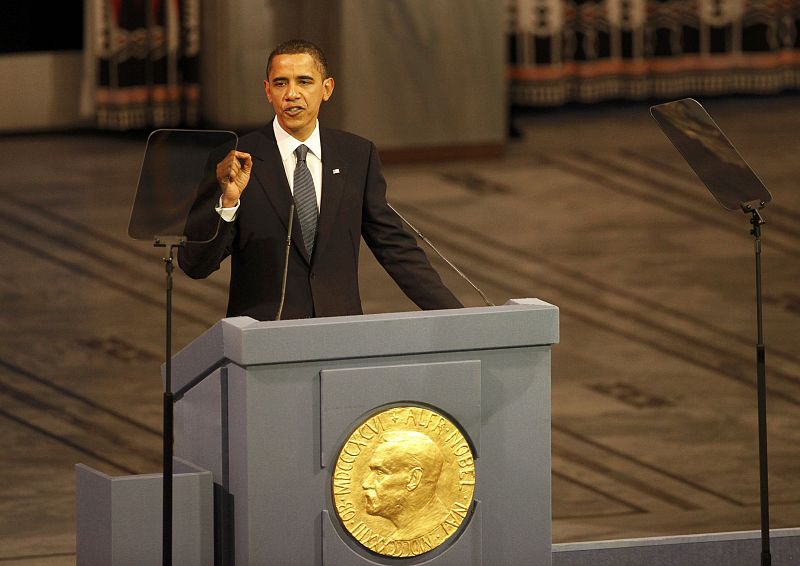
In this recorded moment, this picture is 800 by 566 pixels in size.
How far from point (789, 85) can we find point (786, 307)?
4104 millimetres

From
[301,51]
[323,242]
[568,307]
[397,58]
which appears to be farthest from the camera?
[397,58]

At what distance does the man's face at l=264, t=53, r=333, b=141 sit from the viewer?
11.5ft

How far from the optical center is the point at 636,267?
7879 mm

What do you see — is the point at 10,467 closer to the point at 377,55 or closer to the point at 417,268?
the point at 417,268

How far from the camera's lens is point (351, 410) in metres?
3.33

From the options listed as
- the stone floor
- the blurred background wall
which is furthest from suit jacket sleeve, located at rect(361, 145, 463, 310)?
the blurred background wall

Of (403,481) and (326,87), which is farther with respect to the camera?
(326,87)

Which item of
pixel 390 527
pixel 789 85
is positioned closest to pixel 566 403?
pixel 390 527

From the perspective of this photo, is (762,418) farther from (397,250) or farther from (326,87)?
(326,87)

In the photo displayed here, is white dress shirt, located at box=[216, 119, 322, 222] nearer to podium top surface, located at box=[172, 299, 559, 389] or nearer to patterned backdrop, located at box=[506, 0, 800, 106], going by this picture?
podium top surface, located at box=[172, 299, 559, 389]

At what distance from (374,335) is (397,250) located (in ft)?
1.34

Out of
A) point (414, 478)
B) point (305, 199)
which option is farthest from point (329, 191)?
point (414, 478)

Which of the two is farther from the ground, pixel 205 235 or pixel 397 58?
pixel 397 58

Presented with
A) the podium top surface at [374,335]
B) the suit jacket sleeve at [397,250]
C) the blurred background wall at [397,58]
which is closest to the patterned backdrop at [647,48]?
the blurred background wall at [397,58]
